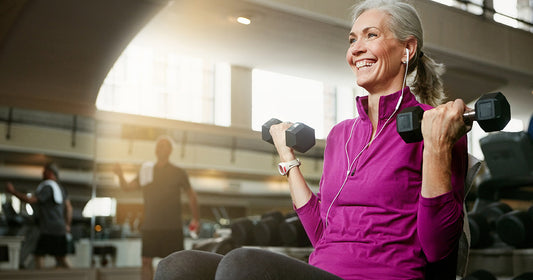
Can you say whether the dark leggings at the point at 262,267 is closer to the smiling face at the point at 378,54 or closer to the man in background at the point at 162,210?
the smiling face at the point at 378,54

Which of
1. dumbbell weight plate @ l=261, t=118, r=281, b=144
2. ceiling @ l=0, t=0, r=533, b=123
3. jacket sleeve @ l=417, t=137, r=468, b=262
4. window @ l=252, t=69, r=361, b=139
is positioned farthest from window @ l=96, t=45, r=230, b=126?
jacket sleeve @ l=417, t=137, r=468, b=262

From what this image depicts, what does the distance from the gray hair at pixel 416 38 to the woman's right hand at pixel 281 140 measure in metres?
0.30

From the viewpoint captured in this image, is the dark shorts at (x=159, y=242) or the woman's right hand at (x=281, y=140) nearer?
the woman's right hand at (x=281, y=140)

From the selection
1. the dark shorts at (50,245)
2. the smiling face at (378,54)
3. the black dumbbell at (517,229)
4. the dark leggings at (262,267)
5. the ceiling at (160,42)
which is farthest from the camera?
the dark shorts at (50,245)

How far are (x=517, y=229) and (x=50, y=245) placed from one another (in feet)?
13.0

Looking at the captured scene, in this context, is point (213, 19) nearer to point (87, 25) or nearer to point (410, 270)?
point (87, 25)

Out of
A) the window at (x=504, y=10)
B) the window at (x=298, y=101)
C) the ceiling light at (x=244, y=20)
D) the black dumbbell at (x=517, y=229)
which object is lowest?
the black dumbbell at (x=517, y=229)

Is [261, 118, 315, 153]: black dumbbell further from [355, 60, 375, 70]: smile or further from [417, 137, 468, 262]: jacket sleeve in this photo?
[417, 137, 468, 262]: jacket sleeve

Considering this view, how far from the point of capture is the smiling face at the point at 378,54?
1.19m

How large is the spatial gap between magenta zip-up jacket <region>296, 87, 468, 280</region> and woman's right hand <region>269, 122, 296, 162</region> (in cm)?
13

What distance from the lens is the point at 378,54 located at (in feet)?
3.88

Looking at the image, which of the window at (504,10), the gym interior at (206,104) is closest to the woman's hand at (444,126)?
the gym interior at (206,104)

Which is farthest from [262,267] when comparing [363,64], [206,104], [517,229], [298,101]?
[298,101]

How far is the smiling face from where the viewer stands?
46.7 inches
